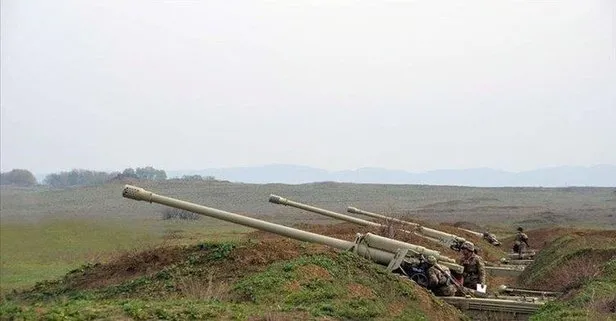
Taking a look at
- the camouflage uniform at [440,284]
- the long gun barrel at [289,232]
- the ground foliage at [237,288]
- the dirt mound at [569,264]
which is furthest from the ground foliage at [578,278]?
the long gun barrel at [289,232]

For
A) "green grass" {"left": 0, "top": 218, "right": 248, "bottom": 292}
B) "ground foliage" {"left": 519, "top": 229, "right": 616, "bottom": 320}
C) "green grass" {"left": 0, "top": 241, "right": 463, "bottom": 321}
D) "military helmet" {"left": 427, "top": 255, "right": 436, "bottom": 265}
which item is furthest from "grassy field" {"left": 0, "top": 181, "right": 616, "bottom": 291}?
"ground foliage" {"left": 519, "top": 229, "right": 616, "bottom": 320}

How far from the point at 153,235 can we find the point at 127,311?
778cm

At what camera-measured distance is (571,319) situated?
40.4 ft

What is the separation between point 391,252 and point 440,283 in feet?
4.83

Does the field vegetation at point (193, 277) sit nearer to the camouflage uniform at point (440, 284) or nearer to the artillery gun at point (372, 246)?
the artillery gun at point (372, 246)

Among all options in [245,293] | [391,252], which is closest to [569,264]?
[391,252]

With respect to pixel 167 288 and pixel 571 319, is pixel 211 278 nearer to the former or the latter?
pixel 167 288

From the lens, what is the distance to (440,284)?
16.4 meters

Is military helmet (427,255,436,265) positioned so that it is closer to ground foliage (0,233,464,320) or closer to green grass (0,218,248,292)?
ground foliage (0,233,464,320)

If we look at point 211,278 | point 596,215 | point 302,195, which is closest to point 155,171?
point 302,195

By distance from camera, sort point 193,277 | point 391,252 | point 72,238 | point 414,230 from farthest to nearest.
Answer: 1. point 414,230
2. point 391,252
3. point 72,238
4. point 193,277

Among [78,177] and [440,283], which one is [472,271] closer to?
[440,283]

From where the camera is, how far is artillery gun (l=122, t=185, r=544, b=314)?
15.4 meters

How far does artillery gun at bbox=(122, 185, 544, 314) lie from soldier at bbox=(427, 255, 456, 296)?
0.18 m
